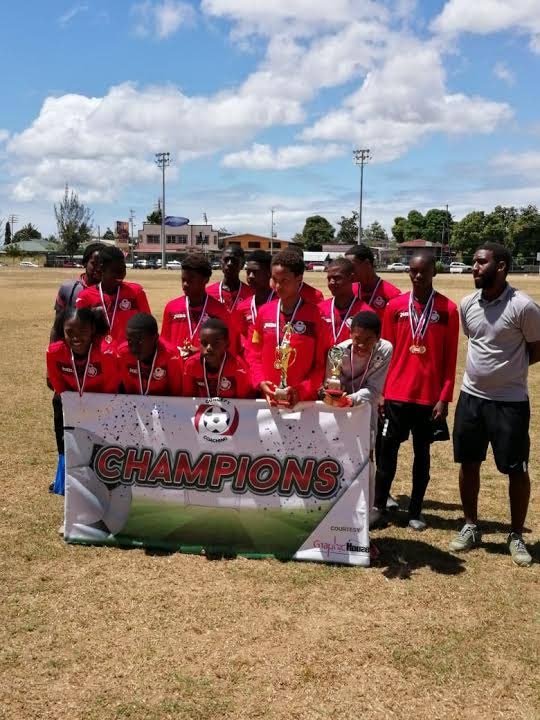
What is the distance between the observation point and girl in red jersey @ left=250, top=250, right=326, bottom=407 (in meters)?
4.71

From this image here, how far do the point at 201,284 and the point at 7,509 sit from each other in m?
2.59

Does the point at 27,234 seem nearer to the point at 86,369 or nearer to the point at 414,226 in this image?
the point at 414,226

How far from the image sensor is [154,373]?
16.3 ft

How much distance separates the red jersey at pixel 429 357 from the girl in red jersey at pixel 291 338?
90 cm

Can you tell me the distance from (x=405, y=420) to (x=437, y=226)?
117 meters

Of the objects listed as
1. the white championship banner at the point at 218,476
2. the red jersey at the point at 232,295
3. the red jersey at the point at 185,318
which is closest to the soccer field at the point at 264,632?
the white championship banner at the point at 218,476

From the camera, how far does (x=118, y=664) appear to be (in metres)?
3.51

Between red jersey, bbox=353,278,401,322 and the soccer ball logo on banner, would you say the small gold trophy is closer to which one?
the soccer ball logo on banner

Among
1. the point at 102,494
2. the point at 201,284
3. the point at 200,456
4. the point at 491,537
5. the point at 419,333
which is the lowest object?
the point at 491,537

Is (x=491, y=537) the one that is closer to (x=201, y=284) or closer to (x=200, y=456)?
(x=200, y=456)

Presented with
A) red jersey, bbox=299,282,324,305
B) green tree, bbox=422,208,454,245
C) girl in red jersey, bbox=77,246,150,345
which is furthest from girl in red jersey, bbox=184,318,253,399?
green tree, bbox=422,208,454,245

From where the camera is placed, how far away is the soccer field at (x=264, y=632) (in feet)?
10.6

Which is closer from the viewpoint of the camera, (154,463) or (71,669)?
(71,669)

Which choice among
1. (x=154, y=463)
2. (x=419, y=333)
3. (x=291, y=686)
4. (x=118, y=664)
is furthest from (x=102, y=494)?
(x=419, y=333)
